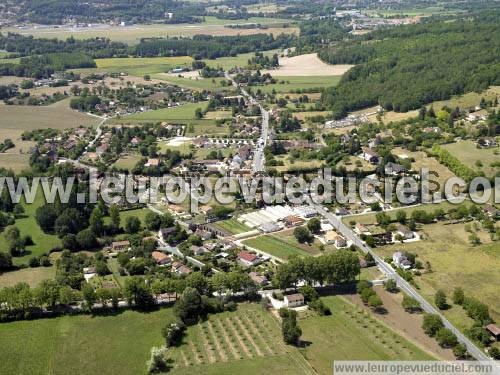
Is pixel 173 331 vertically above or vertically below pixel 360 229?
below

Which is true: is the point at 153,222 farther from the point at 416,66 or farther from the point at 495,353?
the point at 416,66

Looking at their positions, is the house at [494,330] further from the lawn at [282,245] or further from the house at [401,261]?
the lawn at [282,245]

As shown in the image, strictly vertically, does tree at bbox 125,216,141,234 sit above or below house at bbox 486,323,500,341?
above

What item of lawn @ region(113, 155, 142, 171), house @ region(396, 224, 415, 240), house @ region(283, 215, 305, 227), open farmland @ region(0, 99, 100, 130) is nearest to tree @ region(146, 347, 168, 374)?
house @ region(283, 215, 305, 227)

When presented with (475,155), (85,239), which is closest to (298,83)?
(475,155)

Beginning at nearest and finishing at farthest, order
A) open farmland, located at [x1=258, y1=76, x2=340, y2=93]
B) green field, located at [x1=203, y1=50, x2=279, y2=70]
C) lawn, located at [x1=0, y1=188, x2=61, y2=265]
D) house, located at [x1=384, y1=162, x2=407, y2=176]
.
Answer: lawn, located at [x1=0, y1=188, x2=61, y2=265] < house, located at [x1=384, y1=162, x2=407, y2=176] < open farmland, located at [x1=258, y1=76, x2=340, y2=93] < green field, located at [x1=203, y1=50, x2=279, y2=70]

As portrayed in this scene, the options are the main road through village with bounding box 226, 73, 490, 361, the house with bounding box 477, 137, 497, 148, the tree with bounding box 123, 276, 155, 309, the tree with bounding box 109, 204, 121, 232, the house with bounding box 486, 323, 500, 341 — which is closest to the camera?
the main road through village with bounding box 226, 73, 490, 361

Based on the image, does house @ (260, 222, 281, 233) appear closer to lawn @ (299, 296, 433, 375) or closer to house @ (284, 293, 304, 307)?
house @ (284, 293, 304, 307)

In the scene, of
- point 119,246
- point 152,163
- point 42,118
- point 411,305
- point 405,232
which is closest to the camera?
point 411,305
